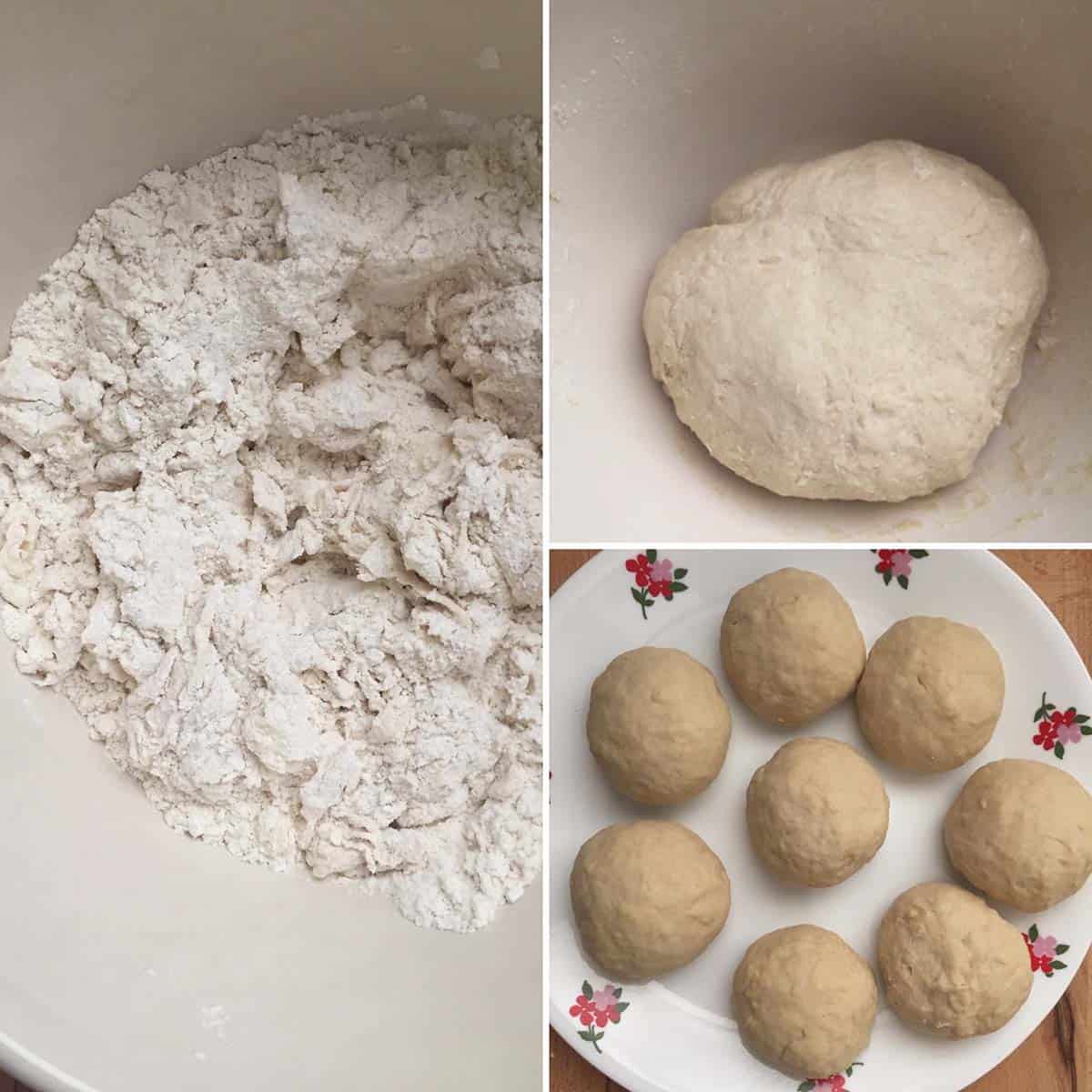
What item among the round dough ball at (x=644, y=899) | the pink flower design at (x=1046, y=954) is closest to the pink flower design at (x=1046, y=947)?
the pink flower design at (x=1046, y=954)

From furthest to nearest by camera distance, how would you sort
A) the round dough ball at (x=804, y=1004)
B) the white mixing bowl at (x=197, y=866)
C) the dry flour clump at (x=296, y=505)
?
1. the dry flour clump at (x=296, y=505)
2. the white mixing bowl at (x=197, y=866)
3. the round dough ball at (x=804, y=1004)

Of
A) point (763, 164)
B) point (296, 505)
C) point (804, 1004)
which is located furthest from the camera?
point (296, 505)

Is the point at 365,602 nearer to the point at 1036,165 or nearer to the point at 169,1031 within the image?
the point at 169,1031

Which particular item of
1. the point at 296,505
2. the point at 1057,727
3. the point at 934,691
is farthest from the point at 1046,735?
the point at 296,505

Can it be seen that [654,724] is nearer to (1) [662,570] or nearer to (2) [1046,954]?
(1) [662,570]

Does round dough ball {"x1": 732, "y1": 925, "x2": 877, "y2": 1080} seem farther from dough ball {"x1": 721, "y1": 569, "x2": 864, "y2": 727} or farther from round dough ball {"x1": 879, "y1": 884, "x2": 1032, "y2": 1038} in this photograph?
dough ball {"x1": 721, "y1": 569, "x2": 864, "y2": 727}

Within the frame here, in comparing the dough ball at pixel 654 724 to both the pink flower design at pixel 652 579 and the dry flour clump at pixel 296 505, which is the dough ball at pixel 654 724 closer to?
the pink flower design at pixel 652 579
